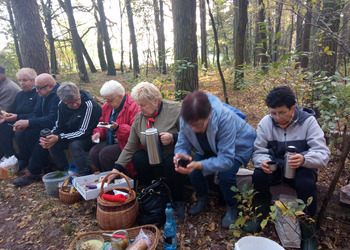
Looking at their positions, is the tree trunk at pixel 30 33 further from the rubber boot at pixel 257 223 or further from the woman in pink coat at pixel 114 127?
the rubber boot at pixel 257 223

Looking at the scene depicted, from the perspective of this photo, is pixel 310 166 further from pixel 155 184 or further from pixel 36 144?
pixel 36 144

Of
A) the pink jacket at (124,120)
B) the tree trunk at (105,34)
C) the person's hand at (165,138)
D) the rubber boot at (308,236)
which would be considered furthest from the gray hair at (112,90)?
the tree trunk at (105,34)

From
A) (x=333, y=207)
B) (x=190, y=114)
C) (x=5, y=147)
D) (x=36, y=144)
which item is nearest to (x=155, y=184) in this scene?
(x=190, y=114)

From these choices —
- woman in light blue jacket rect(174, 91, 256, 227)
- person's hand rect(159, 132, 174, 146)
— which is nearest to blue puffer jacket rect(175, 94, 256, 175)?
woman in light blue jacket rect(174, 91, 256, 227)

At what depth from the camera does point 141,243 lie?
200 cm

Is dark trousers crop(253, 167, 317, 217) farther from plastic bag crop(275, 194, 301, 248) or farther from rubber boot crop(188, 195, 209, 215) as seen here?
rubber boot crop(188, 195, 209, 215)

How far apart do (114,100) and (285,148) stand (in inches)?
84.8

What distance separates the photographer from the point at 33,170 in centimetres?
372

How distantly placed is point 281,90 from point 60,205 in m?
2.98

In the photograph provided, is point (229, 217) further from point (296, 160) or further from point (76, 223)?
point (76, 223)

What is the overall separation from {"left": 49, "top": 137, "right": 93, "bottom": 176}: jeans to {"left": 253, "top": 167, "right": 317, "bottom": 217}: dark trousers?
2.39 metres

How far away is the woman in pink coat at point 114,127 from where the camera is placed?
10.1 feet

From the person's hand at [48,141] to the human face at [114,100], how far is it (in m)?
0.99

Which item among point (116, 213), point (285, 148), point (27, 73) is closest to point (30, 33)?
point (27, 73)
